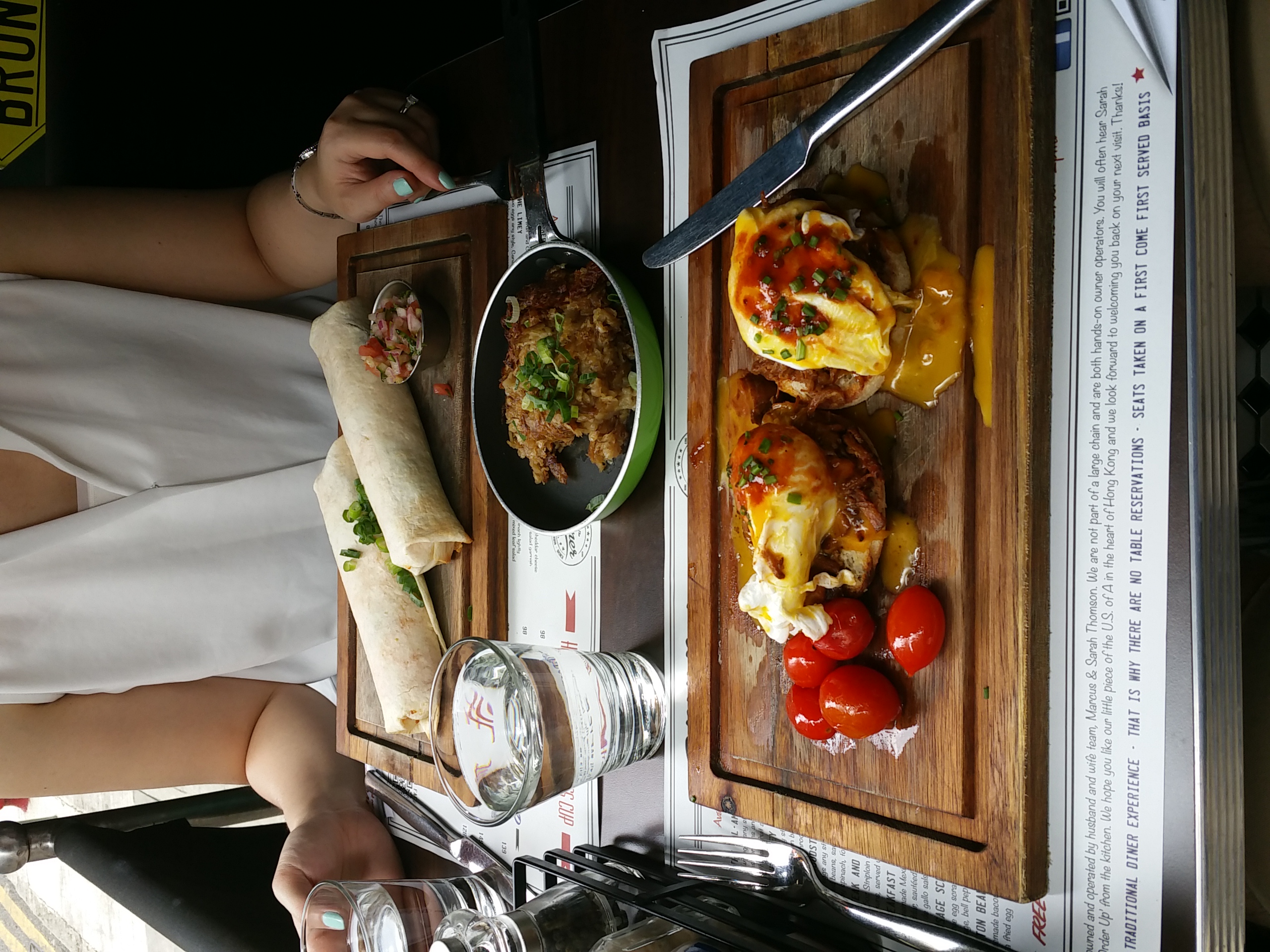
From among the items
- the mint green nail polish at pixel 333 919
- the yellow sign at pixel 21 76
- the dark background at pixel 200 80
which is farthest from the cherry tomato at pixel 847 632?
the yellow sign at pixel 21 76

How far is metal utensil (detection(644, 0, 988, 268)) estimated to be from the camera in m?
0.80

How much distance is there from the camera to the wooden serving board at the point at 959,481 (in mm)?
809

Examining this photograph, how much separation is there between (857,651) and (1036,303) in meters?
0.41

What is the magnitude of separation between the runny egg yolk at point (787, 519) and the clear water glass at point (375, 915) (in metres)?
0.70

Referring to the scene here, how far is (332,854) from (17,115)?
2007 mm

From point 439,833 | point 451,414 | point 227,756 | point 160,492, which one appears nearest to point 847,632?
point 451,414

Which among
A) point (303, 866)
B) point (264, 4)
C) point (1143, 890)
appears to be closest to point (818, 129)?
point (1143, 890)

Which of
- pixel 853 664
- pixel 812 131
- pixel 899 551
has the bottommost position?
pixel 853 664

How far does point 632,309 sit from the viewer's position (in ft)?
3.66

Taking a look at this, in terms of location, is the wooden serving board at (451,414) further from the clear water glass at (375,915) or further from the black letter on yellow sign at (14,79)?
the black letter on yellow sign at (14,79)

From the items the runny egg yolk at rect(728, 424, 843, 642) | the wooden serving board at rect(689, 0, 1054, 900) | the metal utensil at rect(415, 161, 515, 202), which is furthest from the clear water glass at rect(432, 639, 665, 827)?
the metal utensil at rect(415, 161, 515, 202)

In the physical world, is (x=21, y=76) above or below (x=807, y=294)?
above

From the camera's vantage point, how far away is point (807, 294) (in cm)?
88

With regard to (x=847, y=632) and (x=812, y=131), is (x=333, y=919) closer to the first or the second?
(x=847, y=632)
